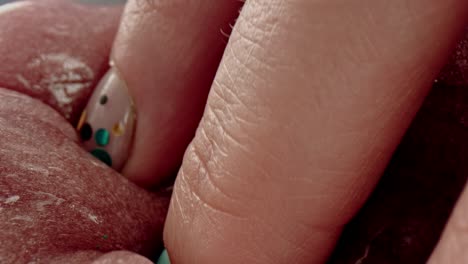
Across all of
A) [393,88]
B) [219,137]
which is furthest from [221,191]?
[393,88]

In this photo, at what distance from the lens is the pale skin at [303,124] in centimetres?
29

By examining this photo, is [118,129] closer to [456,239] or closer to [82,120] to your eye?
[82,120]

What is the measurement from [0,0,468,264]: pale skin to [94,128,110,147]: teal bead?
5.7 inches

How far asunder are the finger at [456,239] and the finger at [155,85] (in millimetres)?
291

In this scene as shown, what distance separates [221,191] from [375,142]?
115 mm

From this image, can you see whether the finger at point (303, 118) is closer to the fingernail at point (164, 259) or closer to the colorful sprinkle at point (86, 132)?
the fingernail at point (164, 259)

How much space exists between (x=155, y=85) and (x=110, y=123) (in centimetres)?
7

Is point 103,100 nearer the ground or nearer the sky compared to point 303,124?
nearer the ground

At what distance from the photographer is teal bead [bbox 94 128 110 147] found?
0.52 m

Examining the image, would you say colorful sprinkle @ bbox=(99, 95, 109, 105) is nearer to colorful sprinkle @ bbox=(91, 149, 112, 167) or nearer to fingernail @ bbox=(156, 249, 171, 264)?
colorful sprinkle @ bbox=(91, 149, 112, 167)

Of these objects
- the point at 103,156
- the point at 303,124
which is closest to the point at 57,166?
the point at 103,156

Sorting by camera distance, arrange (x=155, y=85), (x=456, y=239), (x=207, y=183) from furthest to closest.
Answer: (x=155, y=85) → (x=207, y=183) → (x=456, y=239)

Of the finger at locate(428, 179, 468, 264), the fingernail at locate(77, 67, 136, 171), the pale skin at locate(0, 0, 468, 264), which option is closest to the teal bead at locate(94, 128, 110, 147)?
the fingernail at locate(77, 67, 136, 171)

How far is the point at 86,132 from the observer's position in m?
0.53
